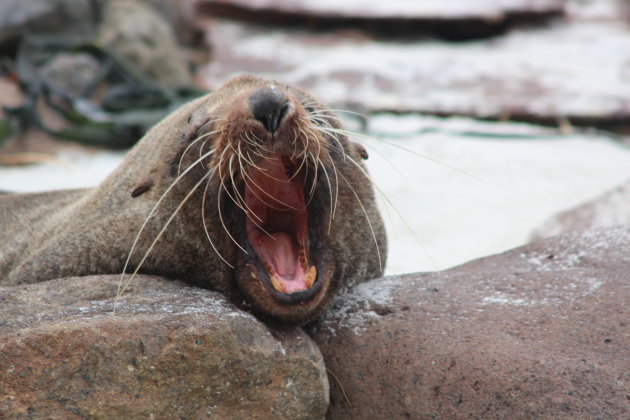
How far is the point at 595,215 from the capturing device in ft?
16.5

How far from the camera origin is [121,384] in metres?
2.31

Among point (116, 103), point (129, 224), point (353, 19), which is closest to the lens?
point (129, 224)

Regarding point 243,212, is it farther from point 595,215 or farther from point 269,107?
point 595,215

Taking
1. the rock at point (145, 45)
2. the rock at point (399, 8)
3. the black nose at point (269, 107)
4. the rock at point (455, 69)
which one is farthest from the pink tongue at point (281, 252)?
the rock at point (399, 8)

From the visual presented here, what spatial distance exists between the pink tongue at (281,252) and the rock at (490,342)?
0.30 meters

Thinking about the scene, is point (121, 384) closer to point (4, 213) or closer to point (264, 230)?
point (264, 230)

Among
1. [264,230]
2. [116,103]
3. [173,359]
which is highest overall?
[264,230]

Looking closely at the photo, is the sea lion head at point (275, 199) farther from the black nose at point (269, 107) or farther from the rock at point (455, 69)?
the rock at point (455, 69)

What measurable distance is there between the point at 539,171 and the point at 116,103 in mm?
4204

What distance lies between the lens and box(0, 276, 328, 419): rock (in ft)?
7.40

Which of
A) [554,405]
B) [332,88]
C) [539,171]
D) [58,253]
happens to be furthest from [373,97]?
[554,405]

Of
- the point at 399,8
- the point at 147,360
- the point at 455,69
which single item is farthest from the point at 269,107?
the point at 399,8

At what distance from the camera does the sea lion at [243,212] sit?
270cm

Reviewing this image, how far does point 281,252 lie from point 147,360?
0.70 m
